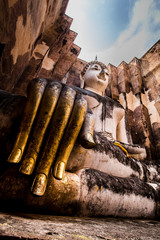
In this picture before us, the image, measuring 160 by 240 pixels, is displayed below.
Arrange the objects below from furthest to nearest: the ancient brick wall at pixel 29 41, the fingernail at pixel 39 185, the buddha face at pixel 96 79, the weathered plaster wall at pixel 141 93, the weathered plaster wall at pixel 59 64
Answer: the weathered plaster wall at pixel 141 93 < the buddha face at pixel 96 79 < the weathered plaster wall at pixel 59 64 < the ancient brick wall at pixel 29 41 < the fingernail at pixel 39 185

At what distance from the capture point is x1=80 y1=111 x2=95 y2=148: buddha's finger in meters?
0.69

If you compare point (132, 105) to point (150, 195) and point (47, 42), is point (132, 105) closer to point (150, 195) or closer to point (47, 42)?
point (47, 42)

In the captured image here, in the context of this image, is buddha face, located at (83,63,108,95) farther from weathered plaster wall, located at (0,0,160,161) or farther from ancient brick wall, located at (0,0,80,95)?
ancient brick wall, located at (0,0,80,95)

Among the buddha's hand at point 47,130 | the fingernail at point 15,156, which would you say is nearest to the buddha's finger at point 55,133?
the buddha's hand at point 47,130

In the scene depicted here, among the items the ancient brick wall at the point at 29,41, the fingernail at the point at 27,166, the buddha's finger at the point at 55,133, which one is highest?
the ancient brick wall at the point at 29,41

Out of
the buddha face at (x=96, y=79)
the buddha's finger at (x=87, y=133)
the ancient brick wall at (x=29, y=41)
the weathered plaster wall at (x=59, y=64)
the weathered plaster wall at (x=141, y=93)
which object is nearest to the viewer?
the buddha's finger at (x=87, y=133)

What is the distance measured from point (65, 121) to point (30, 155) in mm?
236

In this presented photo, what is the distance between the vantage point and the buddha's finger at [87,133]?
0.69 metres

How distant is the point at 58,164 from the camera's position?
638mm

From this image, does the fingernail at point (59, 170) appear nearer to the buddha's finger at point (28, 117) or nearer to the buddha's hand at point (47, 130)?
the buddha's hand at point (47, 130)

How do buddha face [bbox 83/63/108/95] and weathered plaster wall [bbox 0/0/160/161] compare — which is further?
buddha face [bbox 83/63/108/95]

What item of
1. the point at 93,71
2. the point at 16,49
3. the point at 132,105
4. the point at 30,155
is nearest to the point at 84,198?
the point at 30,155

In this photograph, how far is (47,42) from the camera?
2143mm

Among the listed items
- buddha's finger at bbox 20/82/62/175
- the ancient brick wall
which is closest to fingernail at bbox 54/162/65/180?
buddha's finger at bbox 20/82/62/175
